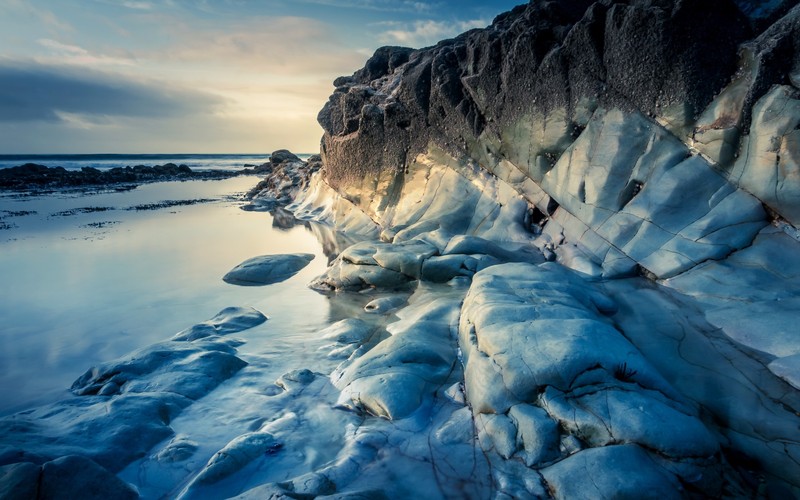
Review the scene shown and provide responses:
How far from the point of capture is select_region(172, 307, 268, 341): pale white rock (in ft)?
18.2

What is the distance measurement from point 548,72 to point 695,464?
647 centimetres

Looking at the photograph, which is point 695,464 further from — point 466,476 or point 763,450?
point 466,476

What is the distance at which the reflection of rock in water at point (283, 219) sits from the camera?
14.3 m

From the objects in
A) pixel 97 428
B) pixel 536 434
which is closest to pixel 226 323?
pixel 97 428

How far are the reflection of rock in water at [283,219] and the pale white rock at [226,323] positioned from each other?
7.96 m

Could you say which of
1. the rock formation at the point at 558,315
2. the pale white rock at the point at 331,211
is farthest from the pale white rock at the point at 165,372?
the pale white rock at the point at 331,211

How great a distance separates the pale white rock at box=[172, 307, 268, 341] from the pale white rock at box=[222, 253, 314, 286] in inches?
69.4

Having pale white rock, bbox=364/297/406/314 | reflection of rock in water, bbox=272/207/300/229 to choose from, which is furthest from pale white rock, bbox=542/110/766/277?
reflection of rock in water, bbox=272/207/300/229

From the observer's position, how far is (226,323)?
19.5ft

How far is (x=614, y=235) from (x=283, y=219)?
Result: 1159 centimetres

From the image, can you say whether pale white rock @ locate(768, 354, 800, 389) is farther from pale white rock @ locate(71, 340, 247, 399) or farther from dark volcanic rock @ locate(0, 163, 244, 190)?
dark volcanic rock @ locate(0, 163, 244, 190)


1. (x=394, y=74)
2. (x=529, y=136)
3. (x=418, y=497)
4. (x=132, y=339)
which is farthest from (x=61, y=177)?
(x=418, y=497)

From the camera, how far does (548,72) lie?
7.59 metres

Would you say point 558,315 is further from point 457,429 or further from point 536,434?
point 457,429
